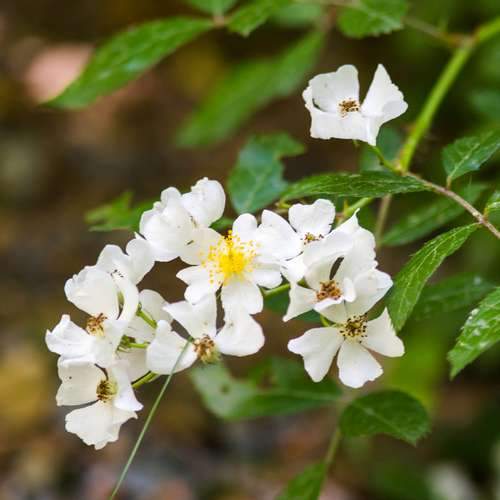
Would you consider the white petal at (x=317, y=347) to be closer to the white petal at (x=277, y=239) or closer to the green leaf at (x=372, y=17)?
the white petal at (x=277, y=239)

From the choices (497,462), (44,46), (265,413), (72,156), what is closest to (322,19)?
(265,413)

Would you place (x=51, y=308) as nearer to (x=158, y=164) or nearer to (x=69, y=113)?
(x=158, y=164)

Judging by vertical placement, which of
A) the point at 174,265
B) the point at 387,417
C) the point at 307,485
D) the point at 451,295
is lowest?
the point at 174,265

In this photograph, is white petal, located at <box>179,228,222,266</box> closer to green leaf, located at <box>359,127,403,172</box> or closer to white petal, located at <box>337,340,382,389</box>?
white petal, located at <box>337,340,382,389</box>

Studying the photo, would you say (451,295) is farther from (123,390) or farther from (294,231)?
(123,390)

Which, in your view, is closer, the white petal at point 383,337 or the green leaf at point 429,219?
the white petal at point 383,337

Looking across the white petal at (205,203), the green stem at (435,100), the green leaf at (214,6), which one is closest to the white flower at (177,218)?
the white petal at (205,203)

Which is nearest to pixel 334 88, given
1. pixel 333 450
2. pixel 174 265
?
pixel 333 450

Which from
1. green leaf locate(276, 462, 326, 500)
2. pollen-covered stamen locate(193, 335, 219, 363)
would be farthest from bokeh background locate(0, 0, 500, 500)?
pollen-covered stamen locate(193, 335, 219, 363)
